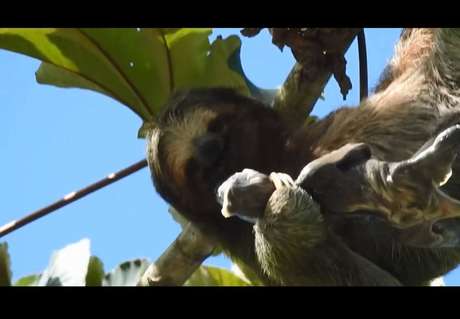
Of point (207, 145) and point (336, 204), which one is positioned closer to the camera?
point (336, 204)

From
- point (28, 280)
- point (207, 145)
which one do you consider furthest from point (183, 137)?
point (28, 280)

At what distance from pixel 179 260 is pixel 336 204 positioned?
1.32 m

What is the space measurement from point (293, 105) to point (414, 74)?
660 millimetres

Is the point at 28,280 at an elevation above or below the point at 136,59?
below

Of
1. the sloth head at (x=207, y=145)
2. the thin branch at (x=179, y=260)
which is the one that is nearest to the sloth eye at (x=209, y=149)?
the sloth head at (x=207, y=145)

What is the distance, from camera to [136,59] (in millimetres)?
4582

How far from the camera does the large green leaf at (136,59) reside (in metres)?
4.50

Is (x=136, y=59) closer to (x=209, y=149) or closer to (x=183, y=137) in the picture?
Result: (x=183, y=137)

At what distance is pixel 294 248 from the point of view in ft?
11.2

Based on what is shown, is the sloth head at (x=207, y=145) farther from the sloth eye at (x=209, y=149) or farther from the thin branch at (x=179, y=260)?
the thin branch at (x=179, y=260)

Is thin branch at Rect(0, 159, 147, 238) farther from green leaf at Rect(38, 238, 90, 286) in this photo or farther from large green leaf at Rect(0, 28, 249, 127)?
large green leaf at Rect(0, 28, 249, 127)
